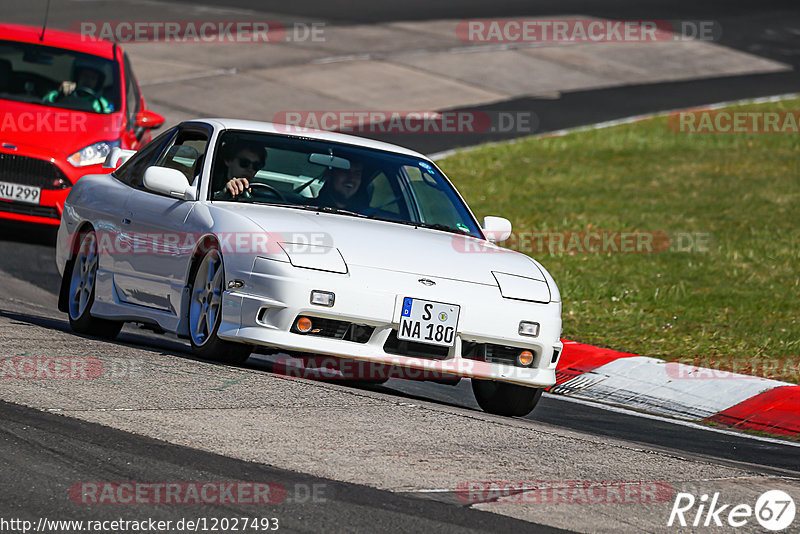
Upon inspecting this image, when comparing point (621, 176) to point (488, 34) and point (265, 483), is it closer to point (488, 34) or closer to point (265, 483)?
point (488, 34)

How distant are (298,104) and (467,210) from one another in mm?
12824

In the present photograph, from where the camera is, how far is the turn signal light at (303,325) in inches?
287

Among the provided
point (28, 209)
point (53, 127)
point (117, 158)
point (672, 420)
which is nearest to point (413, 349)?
point (672, 420)

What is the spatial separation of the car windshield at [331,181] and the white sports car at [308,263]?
10 millimetres

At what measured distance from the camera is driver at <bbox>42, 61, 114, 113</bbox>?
13.7m

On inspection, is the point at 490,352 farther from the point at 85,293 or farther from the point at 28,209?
the point at 28,209

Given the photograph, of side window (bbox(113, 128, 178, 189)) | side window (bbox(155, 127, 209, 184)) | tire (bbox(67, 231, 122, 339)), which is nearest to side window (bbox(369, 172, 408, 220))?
side window (bbox(155, 127, 209, 184))

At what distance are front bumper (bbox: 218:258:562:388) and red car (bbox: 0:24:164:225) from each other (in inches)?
229

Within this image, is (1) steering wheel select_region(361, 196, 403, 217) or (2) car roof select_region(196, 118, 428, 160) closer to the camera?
(1) steering wheel select_region(361, 196, 403, 217)

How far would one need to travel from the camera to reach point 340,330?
7.35 metres

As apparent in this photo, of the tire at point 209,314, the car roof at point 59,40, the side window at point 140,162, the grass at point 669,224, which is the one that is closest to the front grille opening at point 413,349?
the tire at point 209,314

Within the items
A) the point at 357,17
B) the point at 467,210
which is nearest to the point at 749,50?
the point at 357,17

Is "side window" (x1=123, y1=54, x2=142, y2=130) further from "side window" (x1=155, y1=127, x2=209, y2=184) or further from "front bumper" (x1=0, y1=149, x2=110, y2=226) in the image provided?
"side window" (x1=155, y1=127, x2=209, y2=184)

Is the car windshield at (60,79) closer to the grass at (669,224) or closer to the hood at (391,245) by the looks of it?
the grass at (669,224)
